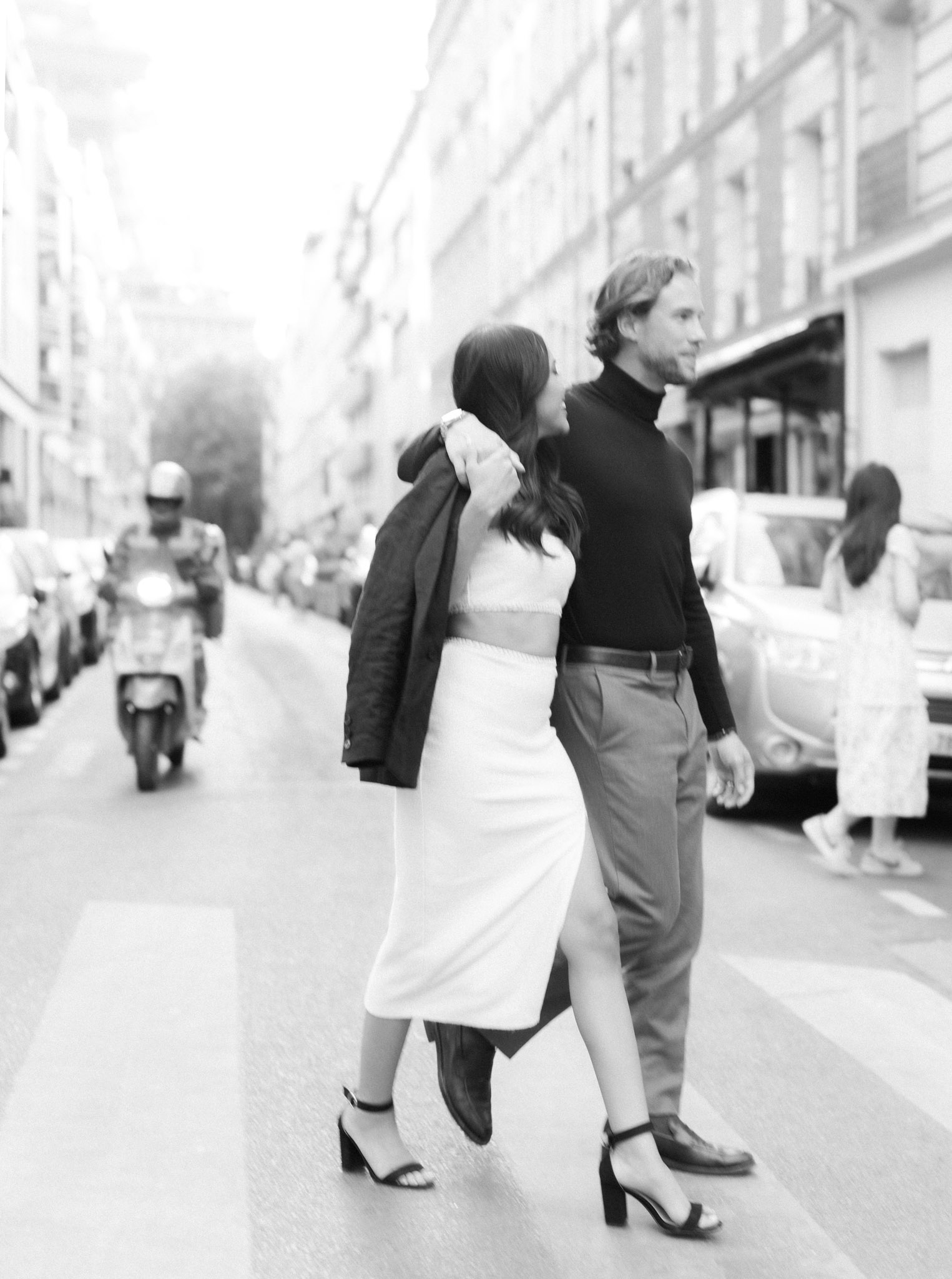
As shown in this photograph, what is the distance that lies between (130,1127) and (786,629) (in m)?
6.24

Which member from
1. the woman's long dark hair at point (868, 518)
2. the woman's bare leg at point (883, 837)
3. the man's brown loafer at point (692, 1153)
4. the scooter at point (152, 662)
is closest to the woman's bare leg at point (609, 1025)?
the man's brown loafer at point (692, 1153)

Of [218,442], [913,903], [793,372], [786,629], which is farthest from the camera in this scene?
[218,442]

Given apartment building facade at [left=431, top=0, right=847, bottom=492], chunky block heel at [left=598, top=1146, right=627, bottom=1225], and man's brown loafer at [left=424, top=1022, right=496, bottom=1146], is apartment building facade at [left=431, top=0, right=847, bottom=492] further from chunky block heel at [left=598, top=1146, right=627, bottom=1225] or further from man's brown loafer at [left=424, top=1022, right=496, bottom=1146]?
chunky block heel at [left=598, top=1146, right=627, bottom=1225]

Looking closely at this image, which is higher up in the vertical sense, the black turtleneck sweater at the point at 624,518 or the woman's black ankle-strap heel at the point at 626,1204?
the black turtleneck sweater at the point at 624,518

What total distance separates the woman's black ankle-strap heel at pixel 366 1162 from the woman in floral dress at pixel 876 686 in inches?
187

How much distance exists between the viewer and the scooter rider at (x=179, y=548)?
11.4m

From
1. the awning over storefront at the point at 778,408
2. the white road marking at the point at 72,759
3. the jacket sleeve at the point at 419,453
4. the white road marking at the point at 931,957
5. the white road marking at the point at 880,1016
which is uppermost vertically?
the awning over storefront at the point at 778,408

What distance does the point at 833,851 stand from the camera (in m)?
8.77

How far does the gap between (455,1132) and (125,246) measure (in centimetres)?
18796

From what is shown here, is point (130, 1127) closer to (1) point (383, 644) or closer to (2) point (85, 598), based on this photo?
(1) point (383, 644)

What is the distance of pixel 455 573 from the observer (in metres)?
3.89

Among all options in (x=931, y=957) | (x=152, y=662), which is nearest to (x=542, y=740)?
(x=931, y=957)

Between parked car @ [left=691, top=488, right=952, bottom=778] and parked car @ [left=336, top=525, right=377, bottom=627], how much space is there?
2047cm

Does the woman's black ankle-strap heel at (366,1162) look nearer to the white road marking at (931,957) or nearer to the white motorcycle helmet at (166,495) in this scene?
Result: the white road marking at (931,957)
